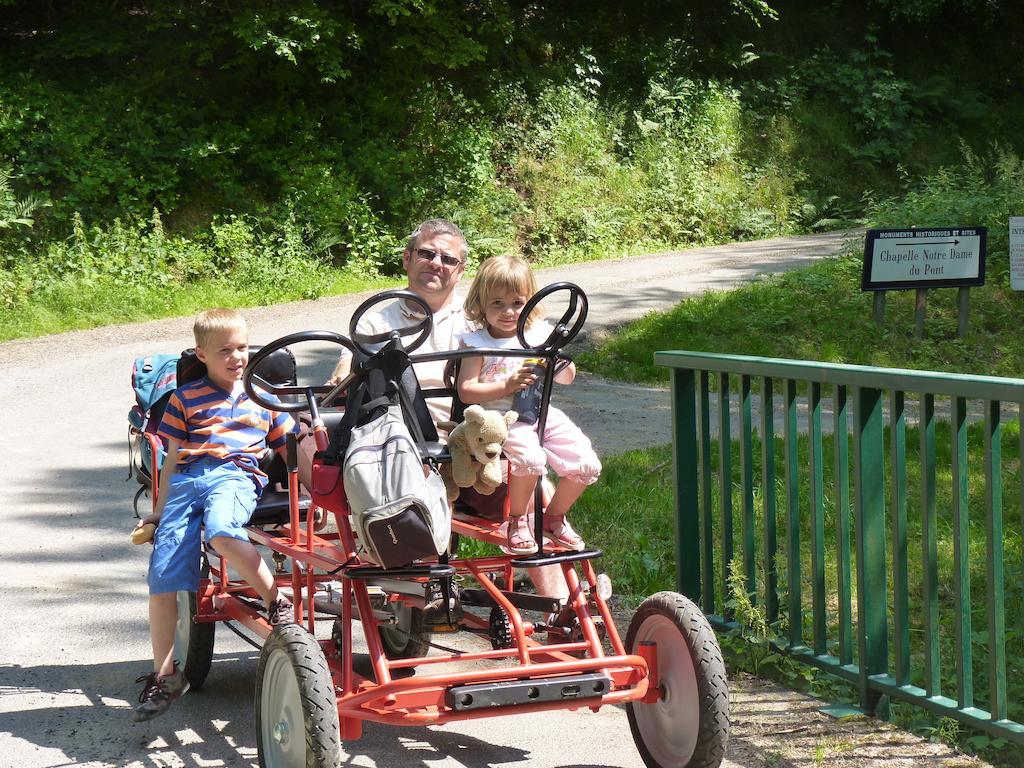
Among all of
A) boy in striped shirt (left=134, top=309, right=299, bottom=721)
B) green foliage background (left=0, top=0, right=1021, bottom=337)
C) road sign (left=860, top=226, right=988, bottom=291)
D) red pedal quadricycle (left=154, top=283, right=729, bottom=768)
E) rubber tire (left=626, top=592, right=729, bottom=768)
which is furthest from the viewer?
green foliage background (left=0, top=0, right=1021, bottom=337)

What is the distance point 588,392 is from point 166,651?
7.24m

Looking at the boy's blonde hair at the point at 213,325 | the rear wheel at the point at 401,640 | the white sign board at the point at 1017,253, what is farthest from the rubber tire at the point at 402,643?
the white sign board at the point at 1017,253

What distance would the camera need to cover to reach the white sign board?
501 inches

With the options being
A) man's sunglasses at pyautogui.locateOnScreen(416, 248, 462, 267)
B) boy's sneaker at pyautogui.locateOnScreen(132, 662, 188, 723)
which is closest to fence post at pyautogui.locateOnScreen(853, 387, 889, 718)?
man's sunglasses at pyautogui.locateOnScreen(416, 248, 462, 267)

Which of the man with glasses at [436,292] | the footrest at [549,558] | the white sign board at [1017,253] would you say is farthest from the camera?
the white sign board at [1017,253]

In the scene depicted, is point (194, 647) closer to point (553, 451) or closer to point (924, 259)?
point (553, 451)

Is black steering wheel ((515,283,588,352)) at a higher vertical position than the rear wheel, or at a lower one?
higher

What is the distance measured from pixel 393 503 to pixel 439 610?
1.93 feet

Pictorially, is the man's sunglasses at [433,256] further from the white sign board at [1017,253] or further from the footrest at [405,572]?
the white sign board at [1017,253]

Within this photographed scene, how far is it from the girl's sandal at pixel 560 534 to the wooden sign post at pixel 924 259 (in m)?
9.15

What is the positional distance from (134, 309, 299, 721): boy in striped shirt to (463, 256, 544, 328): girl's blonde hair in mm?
→ 818

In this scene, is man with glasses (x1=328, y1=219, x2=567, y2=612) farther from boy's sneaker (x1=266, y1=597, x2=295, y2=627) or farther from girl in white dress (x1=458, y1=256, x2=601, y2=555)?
boy's sneaker (x1=266, y1=597, x2=295, y2=627)

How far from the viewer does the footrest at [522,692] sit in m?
3.21

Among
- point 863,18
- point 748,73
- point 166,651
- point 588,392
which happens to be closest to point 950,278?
point 588,392
